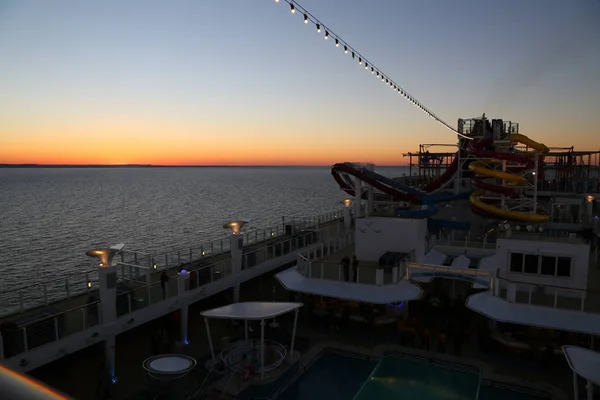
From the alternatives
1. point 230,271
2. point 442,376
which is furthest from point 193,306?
point 442,376

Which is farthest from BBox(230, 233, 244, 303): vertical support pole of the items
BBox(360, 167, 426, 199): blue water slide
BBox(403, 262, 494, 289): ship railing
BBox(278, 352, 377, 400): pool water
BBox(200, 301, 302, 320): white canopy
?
BBox(360, 167, 426, 199): blue water slide

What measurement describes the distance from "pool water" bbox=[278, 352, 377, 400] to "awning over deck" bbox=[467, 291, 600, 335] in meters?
4.16

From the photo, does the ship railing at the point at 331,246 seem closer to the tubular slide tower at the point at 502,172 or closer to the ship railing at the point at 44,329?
the tubular slide tower at the point at 502,172

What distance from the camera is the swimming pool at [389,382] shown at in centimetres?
1242

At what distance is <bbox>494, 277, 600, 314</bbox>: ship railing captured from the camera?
14.1 meters

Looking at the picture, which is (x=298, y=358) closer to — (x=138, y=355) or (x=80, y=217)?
(x=138, y=355)

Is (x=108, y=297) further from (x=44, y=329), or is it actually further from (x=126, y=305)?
(x=44, y=329)

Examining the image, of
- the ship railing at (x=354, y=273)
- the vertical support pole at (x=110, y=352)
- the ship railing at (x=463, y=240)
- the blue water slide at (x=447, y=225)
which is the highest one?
the blue water slide at (x=447, y=225)

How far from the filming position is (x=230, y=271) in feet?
61.6

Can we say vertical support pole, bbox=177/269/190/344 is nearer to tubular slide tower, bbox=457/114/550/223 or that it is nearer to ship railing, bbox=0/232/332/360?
ship railing, bbox=0/232/332/360

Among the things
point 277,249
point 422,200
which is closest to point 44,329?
point 277,249

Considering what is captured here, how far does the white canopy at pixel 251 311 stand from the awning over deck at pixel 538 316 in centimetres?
632

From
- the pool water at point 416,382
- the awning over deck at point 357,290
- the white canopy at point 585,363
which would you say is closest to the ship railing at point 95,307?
the awning over deck at point 357,290

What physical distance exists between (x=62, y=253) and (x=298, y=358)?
34.8m
